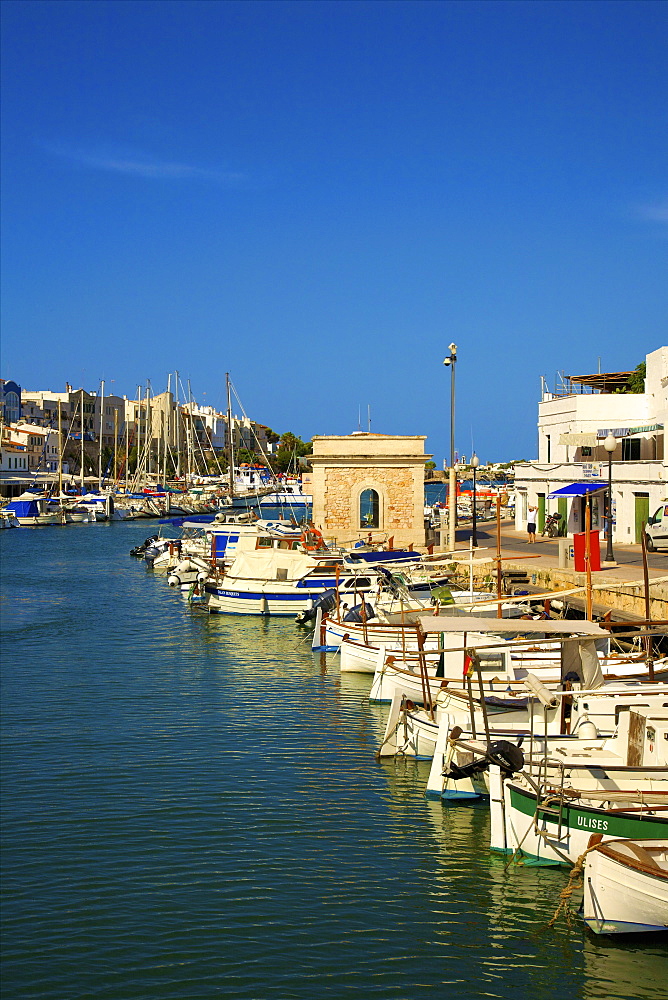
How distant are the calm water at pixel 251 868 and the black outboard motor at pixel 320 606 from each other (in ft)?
20.2

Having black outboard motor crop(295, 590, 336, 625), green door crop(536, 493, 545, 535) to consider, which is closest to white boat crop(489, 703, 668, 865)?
black outboard motor crop(295, 590, 336, 625)

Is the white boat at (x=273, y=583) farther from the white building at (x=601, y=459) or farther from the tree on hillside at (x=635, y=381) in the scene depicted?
the tree on hillside at (x=635, y=381)

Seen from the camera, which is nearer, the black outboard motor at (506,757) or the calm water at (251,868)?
the calm water at (251,868)

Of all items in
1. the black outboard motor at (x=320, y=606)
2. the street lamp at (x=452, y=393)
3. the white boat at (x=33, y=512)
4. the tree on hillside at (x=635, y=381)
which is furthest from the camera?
the white boat at (x=33, y=512)

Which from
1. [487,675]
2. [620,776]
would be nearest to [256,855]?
[620,776]

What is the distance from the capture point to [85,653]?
29.5 m

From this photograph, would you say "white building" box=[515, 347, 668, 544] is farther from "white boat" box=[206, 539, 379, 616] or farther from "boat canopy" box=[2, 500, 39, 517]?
"boat canopy" box=[2, 500, 39, 517]

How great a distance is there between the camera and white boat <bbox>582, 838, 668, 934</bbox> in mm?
10805

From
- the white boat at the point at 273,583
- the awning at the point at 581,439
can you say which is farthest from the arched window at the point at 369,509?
the awning at the point at 581,439

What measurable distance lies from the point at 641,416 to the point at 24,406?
118866 millimetres

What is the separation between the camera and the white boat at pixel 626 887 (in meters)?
10.8

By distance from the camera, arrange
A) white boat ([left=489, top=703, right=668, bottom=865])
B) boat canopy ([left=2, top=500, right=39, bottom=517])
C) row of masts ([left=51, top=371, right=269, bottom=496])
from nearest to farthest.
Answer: white boat ([left=489, top=703, right=668, bottom=865]), boat canopy ([left=2, top=500, right=39, bottom=517]), row of masts ([left=51, top=371, right=269, bottom=496])

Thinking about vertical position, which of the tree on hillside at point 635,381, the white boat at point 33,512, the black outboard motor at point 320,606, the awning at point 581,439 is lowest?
the black outboard motor at point 320,606

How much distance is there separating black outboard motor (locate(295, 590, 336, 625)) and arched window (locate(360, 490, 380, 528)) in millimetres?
12783
